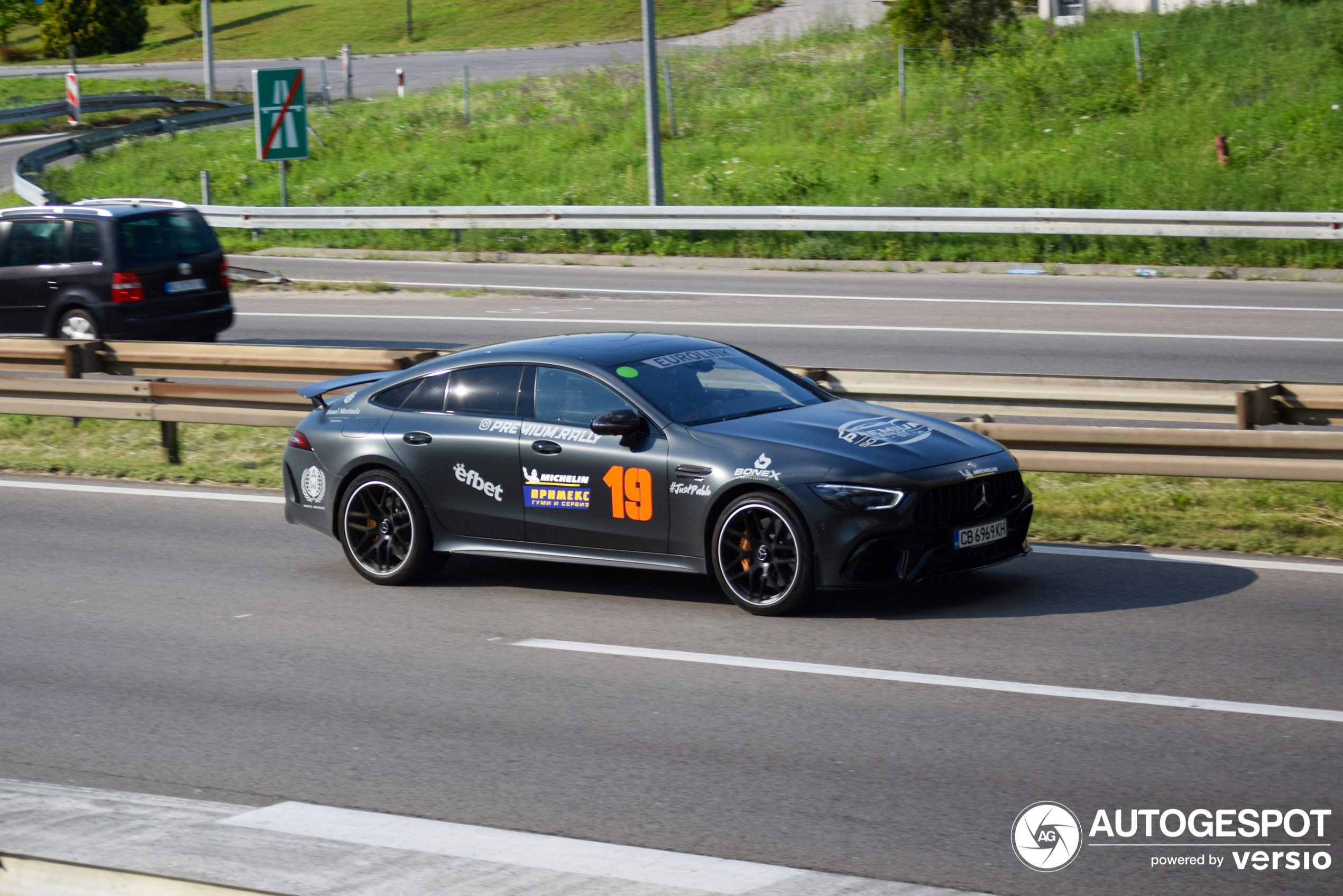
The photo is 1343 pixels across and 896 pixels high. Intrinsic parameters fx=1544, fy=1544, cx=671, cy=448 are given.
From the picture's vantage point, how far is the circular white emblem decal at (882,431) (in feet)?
26.1

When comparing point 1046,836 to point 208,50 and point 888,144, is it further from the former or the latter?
point 208,50

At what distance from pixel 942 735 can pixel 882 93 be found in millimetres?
28109

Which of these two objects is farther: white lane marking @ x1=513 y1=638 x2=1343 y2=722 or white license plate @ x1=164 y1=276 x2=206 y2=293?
white license plate @ x1=164 y1=276 x2=206 y2=293

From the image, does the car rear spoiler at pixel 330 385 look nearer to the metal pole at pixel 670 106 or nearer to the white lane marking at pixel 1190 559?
the white lane marking at pixel 1190 559

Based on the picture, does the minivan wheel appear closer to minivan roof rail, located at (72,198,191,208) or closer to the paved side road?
minivan roof rail, located at (72,198,191,208)

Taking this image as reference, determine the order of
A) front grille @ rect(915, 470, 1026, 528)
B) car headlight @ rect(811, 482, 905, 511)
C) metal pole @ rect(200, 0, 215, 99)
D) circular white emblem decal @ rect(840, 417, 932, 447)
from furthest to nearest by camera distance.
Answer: metal pole @ rect(200, 0, 215, 99), circular white emblem decal @ rect(840, 417, 932, 447), front grille @ rect(915, 470, 1026, 528), car headlight @ rect(811, 482, 905, 511)

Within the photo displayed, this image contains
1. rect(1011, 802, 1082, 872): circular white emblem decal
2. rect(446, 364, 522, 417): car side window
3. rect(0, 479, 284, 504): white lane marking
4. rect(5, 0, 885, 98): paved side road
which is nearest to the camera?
rect(1011, 802, 1082, 872): circular white emblem decal

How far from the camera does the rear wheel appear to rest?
896cm

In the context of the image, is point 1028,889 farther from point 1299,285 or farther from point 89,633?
point 1299,285

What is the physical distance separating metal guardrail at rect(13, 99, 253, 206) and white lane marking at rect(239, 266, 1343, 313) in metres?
10.4

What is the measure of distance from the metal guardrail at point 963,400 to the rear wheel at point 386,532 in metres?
2.83

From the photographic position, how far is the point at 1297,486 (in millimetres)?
10625

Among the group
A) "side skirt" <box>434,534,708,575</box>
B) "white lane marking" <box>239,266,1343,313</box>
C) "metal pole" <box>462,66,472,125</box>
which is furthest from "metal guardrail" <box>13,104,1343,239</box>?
"side skirt" <box>434,534,708,575</box>

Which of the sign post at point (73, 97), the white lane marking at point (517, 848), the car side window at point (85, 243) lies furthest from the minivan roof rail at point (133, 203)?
the sign post at point (73, 97)
